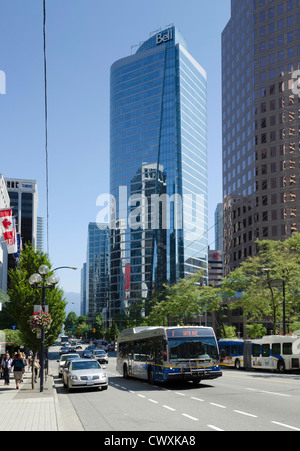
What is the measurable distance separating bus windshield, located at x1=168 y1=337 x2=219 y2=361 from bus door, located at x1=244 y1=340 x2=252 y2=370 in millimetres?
21287

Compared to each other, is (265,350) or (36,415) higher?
(36,415)

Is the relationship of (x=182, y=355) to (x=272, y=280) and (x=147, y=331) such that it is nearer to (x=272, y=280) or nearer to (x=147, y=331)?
(x=147, y=331)

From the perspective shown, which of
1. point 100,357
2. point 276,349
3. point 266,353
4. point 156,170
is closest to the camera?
point 276,349

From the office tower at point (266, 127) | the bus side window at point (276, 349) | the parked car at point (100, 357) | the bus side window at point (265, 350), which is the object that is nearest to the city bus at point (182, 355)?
the bus side window at point (276, 349)

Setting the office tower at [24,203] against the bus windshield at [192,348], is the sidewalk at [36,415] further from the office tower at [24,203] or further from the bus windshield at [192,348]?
the office tower at [24,203]

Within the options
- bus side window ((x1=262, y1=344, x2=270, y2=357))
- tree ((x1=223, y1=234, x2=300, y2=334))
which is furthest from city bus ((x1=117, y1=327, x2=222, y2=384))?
tree ((x1=223, y1=234, x2=300, y2=334))

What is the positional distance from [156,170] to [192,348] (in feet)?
503

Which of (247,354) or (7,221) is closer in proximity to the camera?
(247,354)

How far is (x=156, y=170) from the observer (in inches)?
6959

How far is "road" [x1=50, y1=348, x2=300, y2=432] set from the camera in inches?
536

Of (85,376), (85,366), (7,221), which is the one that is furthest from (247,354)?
(7,221)
